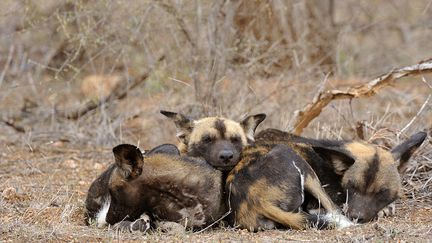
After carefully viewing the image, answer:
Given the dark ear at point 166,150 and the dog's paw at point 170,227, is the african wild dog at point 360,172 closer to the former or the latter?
the dark ear at point 166,150

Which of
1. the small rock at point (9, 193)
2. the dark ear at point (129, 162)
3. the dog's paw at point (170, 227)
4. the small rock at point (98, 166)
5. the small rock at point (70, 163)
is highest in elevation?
the dark ear at point (129, 162)

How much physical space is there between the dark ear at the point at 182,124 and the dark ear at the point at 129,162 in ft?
3.86

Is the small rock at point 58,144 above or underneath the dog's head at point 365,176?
underneath

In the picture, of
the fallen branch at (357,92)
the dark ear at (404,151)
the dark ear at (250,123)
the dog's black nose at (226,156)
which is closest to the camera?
the dog's black nose at (226,156)

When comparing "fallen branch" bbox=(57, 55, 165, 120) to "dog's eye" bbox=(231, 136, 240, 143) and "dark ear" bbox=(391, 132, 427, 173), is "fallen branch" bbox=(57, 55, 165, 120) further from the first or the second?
"dark ear" bbox=(391, 132, 427, 173)

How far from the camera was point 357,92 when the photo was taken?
6.41 m

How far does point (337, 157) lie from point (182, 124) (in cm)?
135

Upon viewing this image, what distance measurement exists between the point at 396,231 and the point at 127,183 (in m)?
1.65

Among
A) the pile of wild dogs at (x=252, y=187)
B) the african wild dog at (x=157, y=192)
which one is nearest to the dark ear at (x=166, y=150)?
the pile of wild dogs at (x=252, y=187)

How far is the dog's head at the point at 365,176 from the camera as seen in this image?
5.04 m

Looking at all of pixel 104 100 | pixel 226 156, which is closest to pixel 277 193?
pixel 226 156

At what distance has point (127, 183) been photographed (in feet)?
15.7

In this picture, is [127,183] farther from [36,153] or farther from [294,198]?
[36,153]

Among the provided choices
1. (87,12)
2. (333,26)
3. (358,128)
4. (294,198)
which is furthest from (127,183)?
(333,26)
